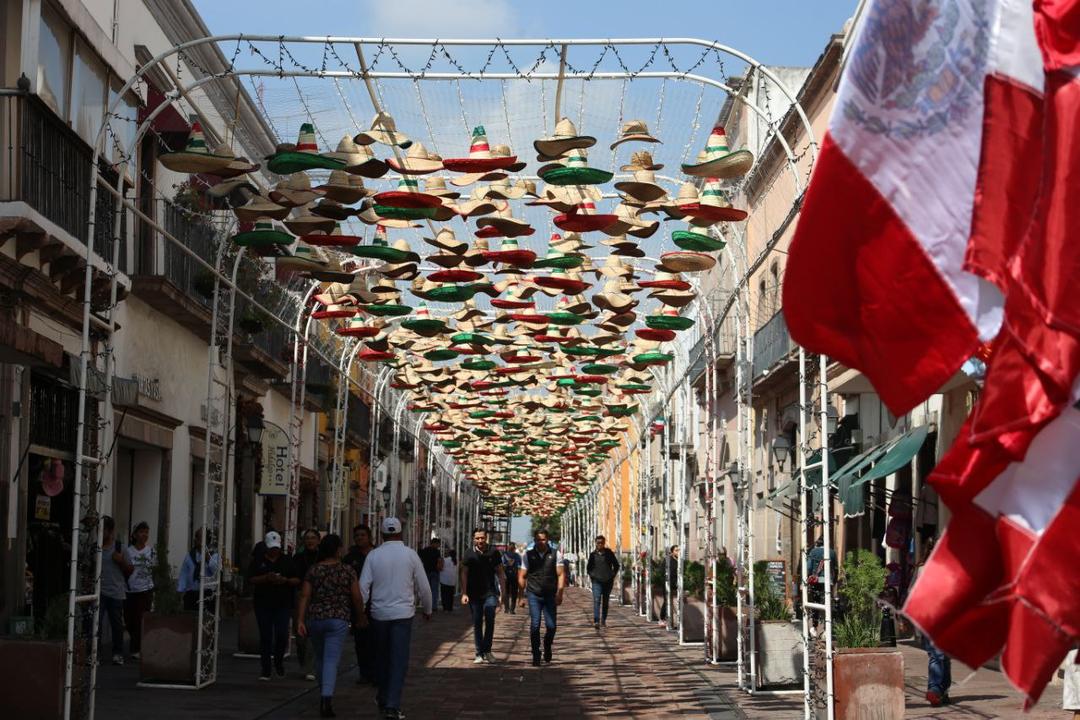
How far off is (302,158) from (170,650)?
601 cm

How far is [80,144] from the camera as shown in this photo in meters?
20.1

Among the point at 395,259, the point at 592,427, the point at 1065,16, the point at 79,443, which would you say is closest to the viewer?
the point at 1065,16

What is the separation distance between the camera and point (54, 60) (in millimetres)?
20141

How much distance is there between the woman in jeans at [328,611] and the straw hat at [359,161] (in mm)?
3543

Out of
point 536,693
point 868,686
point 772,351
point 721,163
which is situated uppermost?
point 772,351

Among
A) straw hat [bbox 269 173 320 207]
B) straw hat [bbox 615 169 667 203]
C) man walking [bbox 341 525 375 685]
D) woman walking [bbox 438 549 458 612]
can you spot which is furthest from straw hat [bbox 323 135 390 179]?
woman walking [bbox 438 549 458 612]

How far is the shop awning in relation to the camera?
21984 millimetres

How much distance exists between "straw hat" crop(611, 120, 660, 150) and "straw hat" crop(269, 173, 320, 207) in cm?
262

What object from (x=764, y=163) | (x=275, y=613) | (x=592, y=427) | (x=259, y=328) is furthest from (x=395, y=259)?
(x=592, y=427)

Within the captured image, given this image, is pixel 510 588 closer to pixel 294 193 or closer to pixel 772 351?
pixel 772 351

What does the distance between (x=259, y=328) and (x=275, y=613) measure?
11.7 meters

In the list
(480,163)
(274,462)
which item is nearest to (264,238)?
(480,163)

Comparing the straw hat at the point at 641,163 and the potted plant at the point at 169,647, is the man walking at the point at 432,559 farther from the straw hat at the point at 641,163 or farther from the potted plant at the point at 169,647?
the straw hat at the point at 641,163

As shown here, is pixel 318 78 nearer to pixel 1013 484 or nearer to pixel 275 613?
pixel 275 613
